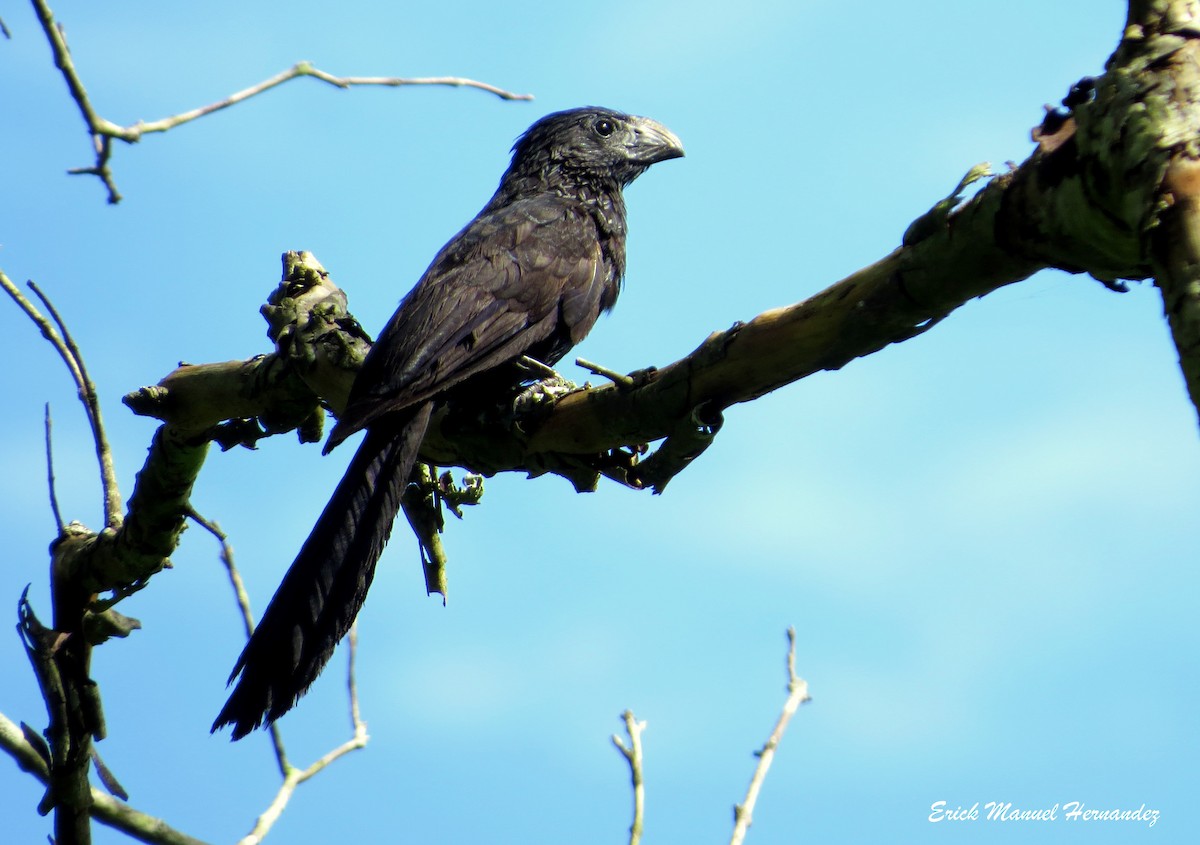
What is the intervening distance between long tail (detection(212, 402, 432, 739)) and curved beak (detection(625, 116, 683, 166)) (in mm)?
2270

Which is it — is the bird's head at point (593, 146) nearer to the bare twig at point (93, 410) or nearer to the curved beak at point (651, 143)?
the curved beak at point (651, 143)

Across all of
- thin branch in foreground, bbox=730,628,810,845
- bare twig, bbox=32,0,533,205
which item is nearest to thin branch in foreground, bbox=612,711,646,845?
thin branch in foreground, bbox=730,628,810,845

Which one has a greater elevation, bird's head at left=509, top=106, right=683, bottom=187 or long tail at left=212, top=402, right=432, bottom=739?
bird's head at left=509, top=106, right=683, bottom=187

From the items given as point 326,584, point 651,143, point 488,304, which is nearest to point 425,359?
point 488,304

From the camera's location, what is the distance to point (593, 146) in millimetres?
5348

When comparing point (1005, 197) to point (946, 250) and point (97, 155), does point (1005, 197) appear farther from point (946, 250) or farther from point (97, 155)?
point (97, 155)

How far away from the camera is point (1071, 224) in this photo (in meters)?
1.90

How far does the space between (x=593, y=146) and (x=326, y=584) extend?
9.02ft

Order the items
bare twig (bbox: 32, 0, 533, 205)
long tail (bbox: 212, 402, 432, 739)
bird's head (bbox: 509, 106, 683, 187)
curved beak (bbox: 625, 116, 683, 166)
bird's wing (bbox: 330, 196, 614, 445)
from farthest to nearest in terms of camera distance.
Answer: curved beak (bbox: 625, 116, 683, 166) < bird's head (bbox: 509, 106, 683, 187) < bird's wing (bbox: 330, 196, 614, 445) < long tail (bbox: 212, 402, 432, 739) < bare twig (bbox: 32, 0, 533, 205)

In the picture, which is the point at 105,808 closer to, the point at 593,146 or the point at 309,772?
the point at 309,772

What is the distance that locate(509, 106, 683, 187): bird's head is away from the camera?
17.3 feet

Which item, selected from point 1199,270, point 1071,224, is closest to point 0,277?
point 1071,224

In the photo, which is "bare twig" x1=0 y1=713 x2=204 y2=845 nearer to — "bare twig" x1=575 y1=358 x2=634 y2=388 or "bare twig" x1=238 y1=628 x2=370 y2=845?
"bare twig" x1=238 y1=628 x2=370 y2=845

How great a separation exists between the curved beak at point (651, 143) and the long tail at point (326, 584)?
2.27 m
